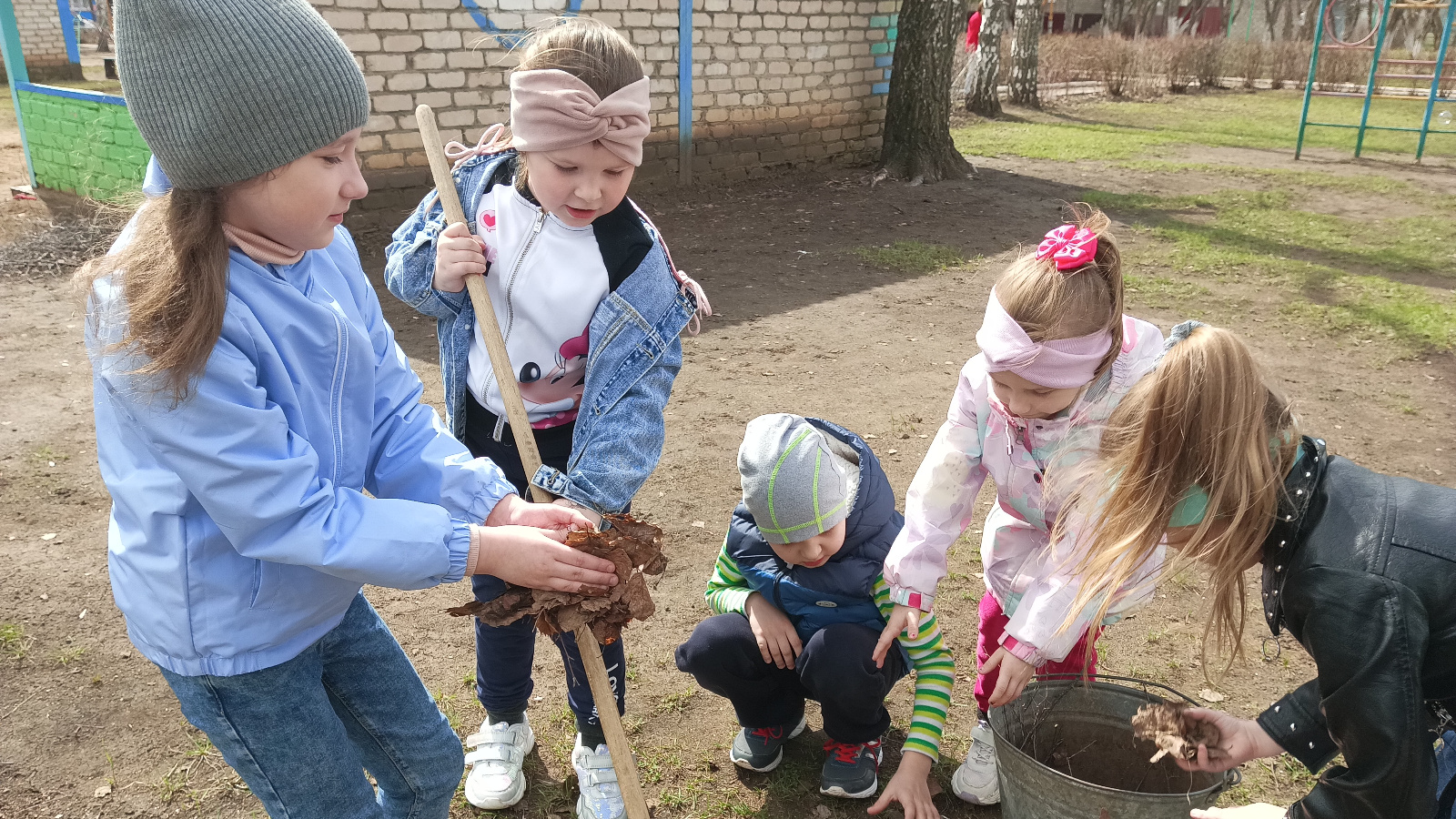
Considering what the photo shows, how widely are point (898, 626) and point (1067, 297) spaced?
0.85 metres

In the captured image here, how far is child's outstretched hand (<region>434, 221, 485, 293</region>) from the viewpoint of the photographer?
6.97 feet

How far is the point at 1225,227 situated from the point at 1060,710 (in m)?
8.32

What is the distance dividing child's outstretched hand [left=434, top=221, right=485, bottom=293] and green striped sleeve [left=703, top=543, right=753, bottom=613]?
→ 1015 millimetres

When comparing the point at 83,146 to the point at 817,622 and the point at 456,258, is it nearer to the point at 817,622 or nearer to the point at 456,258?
the point at 456,258

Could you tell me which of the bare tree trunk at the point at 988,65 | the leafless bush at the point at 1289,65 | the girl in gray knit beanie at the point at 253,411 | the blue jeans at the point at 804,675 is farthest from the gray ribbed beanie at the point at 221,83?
the leafless bush at the point at 1289,65

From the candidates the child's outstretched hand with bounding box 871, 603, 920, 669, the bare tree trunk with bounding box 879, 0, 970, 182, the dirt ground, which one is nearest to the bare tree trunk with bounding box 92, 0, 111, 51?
A: the dirt ground

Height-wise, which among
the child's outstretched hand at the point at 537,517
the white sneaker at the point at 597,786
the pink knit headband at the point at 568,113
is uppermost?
the pink knit headband at the point at 568,113

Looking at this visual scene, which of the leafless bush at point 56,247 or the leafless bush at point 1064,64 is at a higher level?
the leafless bush at point 1064,64

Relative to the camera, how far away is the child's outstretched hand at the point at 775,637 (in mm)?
2514

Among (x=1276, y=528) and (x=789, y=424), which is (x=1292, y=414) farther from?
(x=789, y=424)

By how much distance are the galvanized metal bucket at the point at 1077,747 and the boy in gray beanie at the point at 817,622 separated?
207 mm

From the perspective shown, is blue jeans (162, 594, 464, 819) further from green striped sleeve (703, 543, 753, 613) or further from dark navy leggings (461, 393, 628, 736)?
green striped sleeve (703, 543, 753, 613)

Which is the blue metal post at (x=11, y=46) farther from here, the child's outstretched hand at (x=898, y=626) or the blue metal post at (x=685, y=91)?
the child's outstretched hand at (x=898, y=626)

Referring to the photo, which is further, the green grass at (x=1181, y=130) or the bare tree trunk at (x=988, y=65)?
the bare tree trunk at (x=988, y=65)
